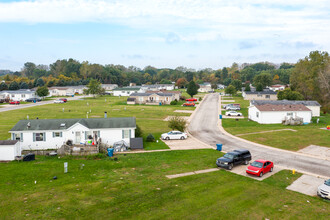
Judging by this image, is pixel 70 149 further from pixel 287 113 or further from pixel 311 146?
pixel 287 113

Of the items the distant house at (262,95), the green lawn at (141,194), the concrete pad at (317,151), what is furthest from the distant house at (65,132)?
the distant house at (262,95)

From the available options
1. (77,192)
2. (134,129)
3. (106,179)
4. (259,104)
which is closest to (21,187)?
(77,192)

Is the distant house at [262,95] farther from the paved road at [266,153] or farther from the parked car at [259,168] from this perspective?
the parked car at [259,168]

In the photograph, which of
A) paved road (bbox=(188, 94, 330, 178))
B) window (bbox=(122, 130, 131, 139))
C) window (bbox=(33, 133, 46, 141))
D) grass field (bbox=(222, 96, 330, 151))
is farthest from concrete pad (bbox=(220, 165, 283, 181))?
window (bbox=(33, 133, 46, 141))

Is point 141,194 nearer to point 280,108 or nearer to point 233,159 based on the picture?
point 233,159

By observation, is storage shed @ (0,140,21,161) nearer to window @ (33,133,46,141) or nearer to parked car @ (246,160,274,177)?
window @ (33,133,46,141)
